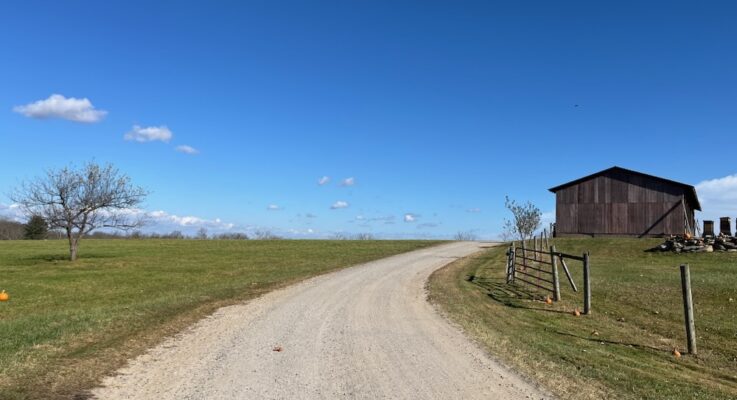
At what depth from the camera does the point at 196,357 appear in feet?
28.8

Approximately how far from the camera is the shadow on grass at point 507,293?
16219 mm

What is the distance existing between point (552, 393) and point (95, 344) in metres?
7.57

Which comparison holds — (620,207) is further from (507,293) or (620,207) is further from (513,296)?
(513,296)

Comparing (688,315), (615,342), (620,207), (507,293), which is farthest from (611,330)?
(620,207)

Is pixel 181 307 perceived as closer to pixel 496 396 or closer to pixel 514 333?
pixel 514 333

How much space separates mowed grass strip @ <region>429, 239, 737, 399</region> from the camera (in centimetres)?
783

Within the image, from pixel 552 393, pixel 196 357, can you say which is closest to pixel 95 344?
pixel 196 357

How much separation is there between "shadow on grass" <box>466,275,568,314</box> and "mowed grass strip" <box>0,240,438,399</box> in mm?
7400

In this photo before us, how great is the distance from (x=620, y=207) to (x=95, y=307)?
43.3 m

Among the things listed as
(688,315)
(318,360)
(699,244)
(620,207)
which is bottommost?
(318,360)

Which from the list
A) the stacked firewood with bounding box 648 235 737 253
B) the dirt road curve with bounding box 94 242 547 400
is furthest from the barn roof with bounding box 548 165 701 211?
the dirt road curve with bounding box 94 242 547 400

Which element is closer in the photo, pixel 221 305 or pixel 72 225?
pixel 221 305

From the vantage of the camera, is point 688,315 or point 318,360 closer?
point 318,360

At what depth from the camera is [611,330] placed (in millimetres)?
12867
